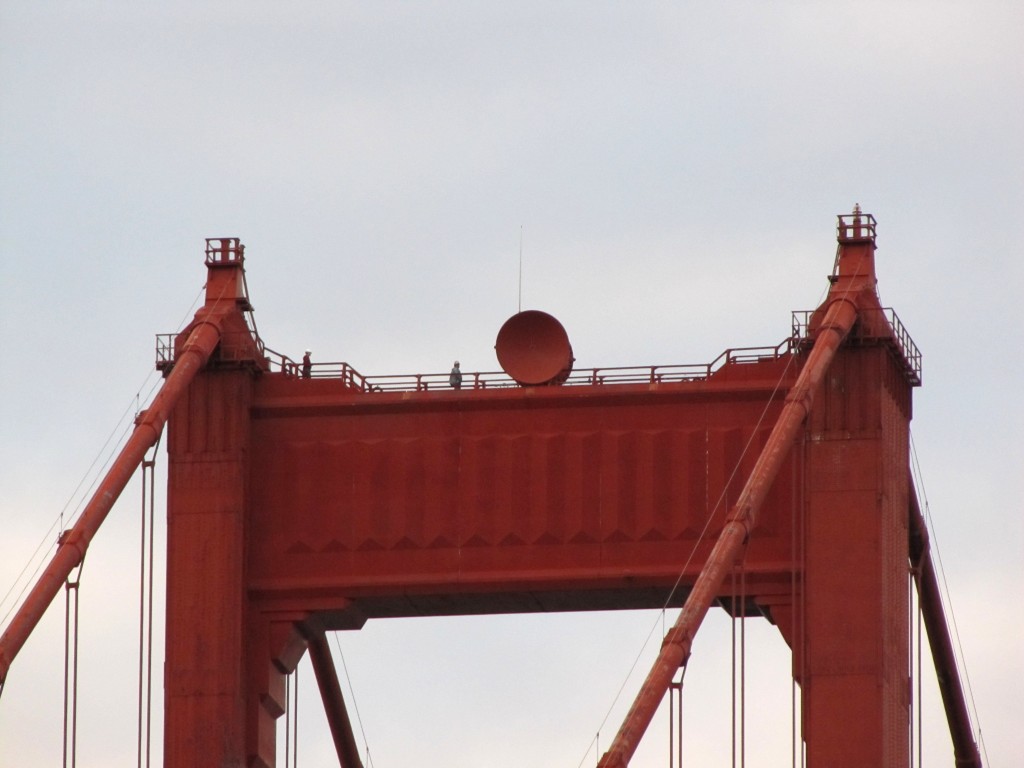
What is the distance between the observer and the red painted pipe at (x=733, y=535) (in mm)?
68875

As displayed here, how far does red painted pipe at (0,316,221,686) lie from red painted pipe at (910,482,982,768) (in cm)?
1410

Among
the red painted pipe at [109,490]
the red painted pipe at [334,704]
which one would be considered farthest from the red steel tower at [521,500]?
the red painted pipe at [334,704]

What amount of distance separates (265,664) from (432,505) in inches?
170

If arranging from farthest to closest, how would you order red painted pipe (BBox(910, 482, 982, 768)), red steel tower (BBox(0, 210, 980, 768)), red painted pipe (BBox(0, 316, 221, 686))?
red painted pipe (BBox(910, 482, 982, 768))
red steel tower (BBox(0, 210, 980, 768))
red painted pipe (BBox(0, 316, 221, 686))

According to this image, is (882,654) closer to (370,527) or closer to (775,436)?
(775,436)

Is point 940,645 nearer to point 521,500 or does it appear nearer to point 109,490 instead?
point 521,500

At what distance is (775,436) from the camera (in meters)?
74.5

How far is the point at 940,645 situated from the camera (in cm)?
8506

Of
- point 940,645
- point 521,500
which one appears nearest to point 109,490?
point 521,500

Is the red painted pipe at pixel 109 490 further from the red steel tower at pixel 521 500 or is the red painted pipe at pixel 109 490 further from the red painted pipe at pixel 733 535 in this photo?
the red painted pipe at pixel 733 535

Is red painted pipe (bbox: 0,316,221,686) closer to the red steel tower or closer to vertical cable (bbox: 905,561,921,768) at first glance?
the red steel tower

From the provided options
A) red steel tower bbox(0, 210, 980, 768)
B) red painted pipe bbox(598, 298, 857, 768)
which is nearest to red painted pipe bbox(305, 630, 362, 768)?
red steel tower bbox(0, 210, 980, 768)

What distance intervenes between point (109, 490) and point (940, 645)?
19.2m

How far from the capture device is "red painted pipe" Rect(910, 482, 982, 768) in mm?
81938
